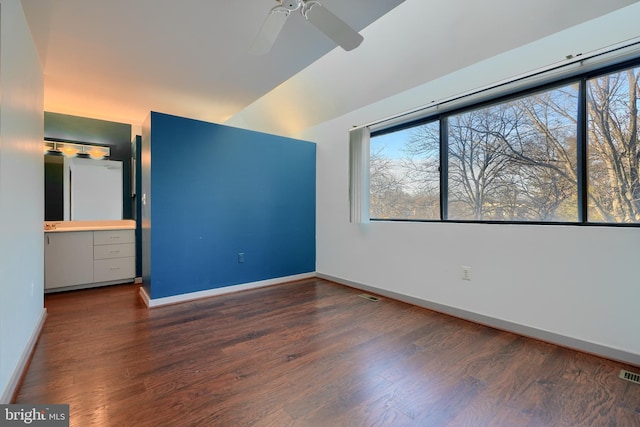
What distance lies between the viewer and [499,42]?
234cm

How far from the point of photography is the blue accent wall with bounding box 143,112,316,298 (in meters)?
3.04

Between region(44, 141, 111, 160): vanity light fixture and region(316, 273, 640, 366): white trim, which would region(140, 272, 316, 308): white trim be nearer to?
region(316, 273, 640, 366): white trim

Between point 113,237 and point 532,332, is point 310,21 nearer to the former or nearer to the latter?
point 532,332

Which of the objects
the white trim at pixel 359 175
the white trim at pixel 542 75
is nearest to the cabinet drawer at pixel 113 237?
the white trim at pixel 359 175

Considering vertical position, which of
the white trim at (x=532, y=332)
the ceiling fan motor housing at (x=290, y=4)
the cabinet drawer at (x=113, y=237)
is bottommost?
the white trim at (x=532, y=332)

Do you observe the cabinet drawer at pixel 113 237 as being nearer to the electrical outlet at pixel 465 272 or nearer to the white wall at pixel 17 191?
the white wall at pixel 17 191

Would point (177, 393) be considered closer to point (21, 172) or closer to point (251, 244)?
point (21, 172)

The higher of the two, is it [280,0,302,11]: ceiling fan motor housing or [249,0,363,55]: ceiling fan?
[280,0,302,11]: ceiling fan motor housing

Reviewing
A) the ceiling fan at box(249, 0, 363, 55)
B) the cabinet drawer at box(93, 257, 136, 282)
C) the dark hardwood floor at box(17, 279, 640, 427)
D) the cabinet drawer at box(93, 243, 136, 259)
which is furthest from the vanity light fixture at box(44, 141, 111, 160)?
the ceiling fan at box(249, 0, 363, 55)

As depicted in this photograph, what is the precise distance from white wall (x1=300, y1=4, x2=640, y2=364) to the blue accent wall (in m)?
1.08

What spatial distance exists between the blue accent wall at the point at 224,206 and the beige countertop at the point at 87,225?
140 cm

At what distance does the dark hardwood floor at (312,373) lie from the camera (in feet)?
4.65

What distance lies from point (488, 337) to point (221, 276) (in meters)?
2.90

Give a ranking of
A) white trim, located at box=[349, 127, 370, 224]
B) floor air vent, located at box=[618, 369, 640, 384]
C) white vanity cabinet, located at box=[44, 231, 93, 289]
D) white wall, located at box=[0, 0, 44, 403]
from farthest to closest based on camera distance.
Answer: white trim, located at box=[349, 127, 370, 224]
white vanity cabinet, located at box=[44, 231, 93, 289]
floor air vent, located at box=[618, 369, 640, 384]
white wall, located at box=[0, 0, 44, 403]
